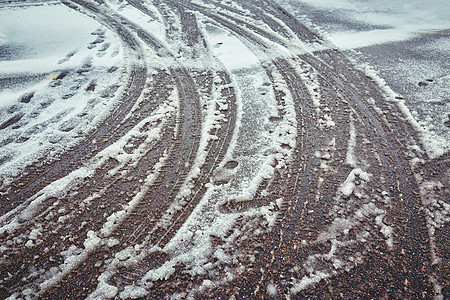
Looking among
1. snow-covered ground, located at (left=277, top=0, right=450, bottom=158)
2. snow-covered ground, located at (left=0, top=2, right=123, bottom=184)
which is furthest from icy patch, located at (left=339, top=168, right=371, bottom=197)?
snow-covered ground, located at (left=0, top=2, right=123, bottom=184)

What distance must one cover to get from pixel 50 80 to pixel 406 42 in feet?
22.0

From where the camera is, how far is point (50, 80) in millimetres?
4707

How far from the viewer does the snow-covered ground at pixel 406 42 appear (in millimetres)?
3921

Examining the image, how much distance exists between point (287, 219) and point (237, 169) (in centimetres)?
80

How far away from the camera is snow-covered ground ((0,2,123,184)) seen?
3549 millimetres

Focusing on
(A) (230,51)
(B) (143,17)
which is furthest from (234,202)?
(B) (143,17)

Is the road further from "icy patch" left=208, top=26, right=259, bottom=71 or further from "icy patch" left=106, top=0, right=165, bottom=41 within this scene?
"icy patch" left=106, top=0, right=165, bottom=41

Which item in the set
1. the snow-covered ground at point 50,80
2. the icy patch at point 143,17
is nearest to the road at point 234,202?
the snow-covered ground at point 50,80

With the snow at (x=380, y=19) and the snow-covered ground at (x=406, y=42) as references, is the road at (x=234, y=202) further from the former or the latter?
the snow at (x=380, y=19)

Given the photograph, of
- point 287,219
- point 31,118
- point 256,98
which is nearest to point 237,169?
point 287,219

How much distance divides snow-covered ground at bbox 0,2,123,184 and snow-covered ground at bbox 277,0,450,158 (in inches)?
171

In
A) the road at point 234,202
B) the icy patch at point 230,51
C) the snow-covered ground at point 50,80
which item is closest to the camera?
the road at point 234,202

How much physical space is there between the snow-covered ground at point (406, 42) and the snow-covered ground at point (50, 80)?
4353 millimetres

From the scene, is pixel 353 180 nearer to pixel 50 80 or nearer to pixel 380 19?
pixel 50 80
